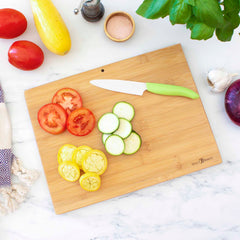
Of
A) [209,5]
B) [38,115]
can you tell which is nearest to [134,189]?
[38,115]

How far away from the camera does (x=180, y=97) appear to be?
140 centimetres

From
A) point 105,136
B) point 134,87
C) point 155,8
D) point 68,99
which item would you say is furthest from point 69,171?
point 155,8

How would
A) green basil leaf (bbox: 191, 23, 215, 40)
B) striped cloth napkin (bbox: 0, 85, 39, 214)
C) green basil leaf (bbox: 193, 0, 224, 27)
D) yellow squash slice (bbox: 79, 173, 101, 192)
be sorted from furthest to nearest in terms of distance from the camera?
striped cloth napkin (bbox: 0, 85, 39, 214) → yellow squash slice (bbox: 79, 173, 101, 192) → green basil leaf (bbox: 191, 23, 215, 40) → green basil leaf (bbox: 193, 0, 224, 27)

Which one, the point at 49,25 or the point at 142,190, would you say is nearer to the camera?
the point at 49,25

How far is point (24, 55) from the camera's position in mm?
1336

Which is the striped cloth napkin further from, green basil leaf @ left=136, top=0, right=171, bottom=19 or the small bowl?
green basil leaf @ left=136, top=0, right=171, bottom=19

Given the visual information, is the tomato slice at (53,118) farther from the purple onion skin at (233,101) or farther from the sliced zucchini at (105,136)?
the purple onion skin at (233,101)

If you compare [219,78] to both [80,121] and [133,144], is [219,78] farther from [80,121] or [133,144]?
[80,121]

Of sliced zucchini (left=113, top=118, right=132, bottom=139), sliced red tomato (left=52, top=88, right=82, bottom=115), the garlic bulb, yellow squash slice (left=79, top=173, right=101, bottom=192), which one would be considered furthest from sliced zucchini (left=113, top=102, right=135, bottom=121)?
the garlic bulb

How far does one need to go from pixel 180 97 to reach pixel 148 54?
0.26 meters

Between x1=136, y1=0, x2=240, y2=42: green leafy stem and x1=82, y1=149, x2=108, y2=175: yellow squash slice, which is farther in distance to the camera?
x1=82, y1=149, x2=108, y2=175: yellow squash slice

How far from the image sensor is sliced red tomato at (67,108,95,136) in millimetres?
1335

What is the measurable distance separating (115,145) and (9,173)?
527 mm

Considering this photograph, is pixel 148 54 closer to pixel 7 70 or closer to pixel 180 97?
pixel 180 97
